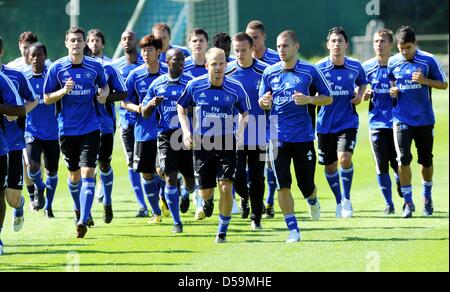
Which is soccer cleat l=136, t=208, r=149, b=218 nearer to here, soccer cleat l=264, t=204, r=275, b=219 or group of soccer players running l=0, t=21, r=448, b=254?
group of soccer players running l=0, t=21, r=448, b=254

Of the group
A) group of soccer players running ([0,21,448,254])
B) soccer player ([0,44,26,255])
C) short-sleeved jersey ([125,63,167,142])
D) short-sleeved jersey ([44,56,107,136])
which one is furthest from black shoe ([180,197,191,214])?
soccer player ([0,44,26,255])

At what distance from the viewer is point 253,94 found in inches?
540

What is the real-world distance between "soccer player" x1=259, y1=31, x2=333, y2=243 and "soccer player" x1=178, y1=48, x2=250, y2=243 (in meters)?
0.36

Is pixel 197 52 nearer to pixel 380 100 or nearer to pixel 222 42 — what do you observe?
pixel 222 42

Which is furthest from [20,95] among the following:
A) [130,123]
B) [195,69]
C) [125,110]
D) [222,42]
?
[125,110]

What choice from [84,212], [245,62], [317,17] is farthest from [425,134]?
[317,17]

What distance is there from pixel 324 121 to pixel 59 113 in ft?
12.3

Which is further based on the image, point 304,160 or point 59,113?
point 59,113

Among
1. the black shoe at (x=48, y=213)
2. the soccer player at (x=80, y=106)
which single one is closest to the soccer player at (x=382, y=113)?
the soccer player at (x=80, y=106)

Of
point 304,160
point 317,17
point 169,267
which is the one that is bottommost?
point 169,267

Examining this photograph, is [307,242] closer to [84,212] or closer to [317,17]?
[84,212]

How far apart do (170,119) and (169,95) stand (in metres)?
0.30

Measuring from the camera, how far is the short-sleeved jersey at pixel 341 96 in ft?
49.4

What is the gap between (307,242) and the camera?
1244 centimetres
